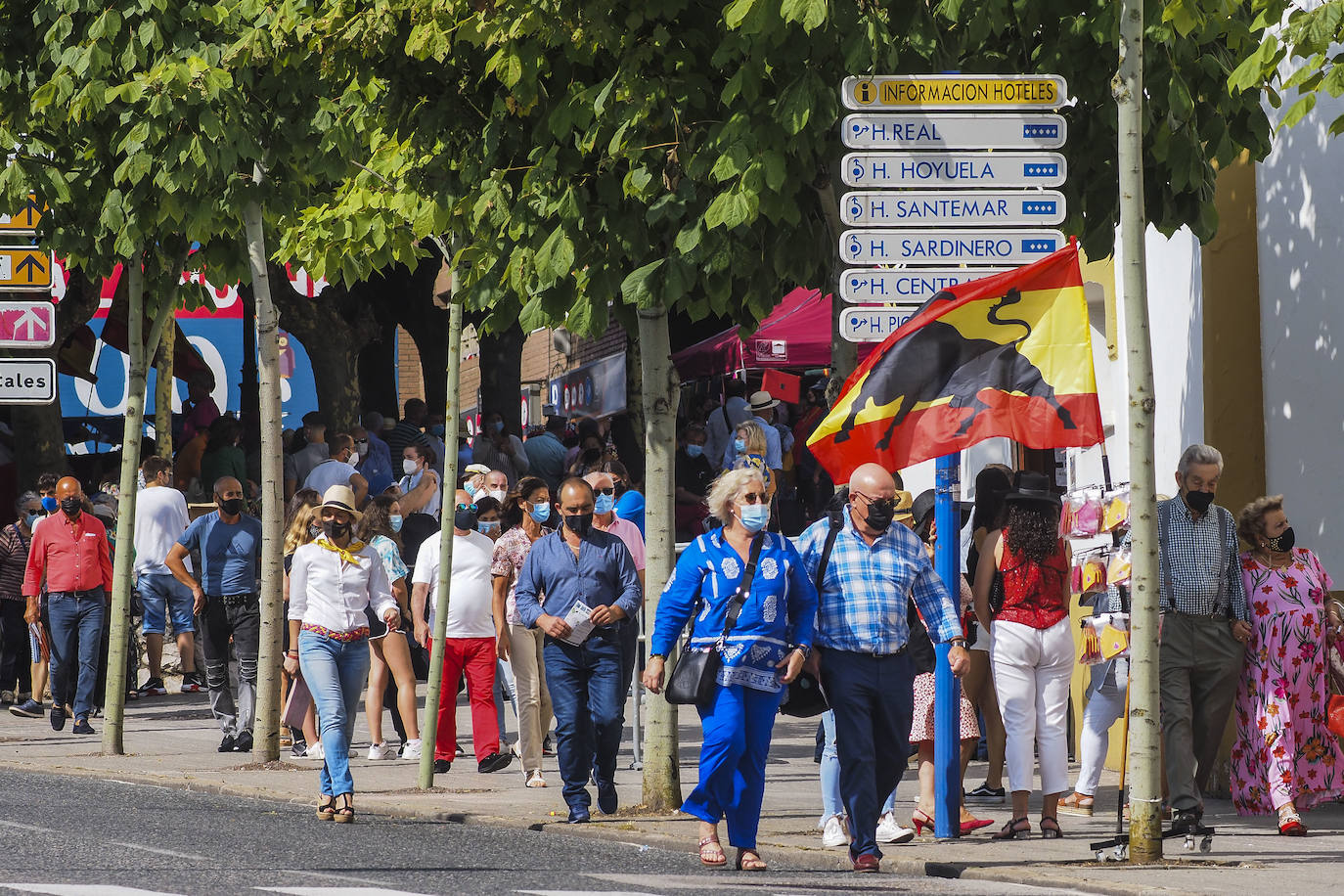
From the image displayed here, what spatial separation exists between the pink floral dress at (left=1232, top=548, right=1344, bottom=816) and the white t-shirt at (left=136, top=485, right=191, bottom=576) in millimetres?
9941

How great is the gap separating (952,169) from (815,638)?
91.7 inches

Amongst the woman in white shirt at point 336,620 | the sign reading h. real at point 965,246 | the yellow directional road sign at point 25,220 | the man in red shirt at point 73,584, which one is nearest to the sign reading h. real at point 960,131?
the sign reading h. real at point 965,246

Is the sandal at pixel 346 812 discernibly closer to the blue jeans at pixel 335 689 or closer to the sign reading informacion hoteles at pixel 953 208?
the blue jeans at pixel 335 689

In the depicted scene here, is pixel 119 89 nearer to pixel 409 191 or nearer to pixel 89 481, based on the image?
pixel 409 191

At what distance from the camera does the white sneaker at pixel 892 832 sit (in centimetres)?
1066

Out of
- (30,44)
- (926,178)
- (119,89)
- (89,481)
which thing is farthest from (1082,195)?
(89,481)

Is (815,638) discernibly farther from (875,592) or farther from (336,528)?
(336,528)

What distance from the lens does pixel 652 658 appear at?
10172 millimetres

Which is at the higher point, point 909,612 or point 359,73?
point 359,73

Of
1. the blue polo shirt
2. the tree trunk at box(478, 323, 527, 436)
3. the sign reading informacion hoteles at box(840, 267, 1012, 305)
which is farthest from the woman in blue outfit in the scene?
the tree trunk at box(478, 323, 527, 436)

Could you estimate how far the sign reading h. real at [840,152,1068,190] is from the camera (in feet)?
34.2

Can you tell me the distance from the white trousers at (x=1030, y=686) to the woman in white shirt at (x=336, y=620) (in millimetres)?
3269

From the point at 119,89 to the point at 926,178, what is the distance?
5.62 m

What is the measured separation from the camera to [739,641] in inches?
392
